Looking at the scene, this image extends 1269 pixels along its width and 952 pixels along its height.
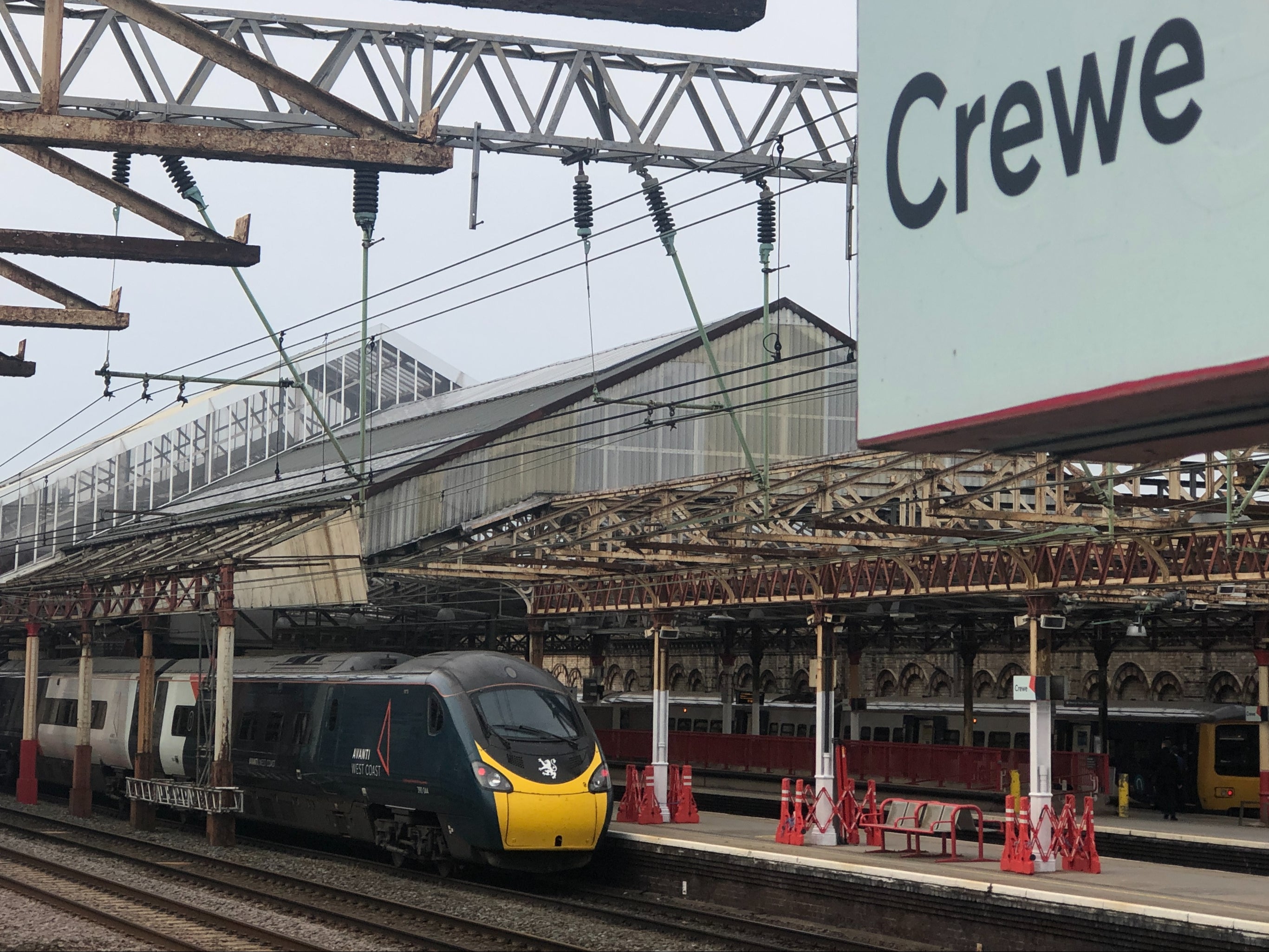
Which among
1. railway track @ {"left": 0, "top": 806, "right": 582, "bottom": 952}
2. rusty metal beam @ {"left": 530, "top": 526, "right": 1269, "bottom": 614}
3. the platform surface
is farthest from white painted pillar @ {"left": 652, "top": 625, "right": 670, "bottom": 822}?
railway track @ {"left": 0, "top": 806, "right": 582, "bottom": 952}

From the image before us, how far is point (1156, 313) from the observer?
525cm

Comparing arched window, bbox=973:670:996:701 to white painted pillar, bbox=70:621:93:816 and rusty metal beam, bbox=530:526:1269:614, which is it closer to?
rusty metal beam, bbox=530:526:1269:614

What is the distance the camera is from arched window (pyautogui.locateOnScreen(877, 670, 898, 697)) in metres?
56.5

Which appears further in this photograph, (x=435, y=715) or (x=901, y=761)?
(x=901, y=761)

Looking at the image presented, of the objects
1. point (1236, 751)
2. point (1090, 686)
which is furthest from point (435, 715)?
point (1090, 686)

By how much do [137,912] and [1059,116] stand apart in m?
16.4

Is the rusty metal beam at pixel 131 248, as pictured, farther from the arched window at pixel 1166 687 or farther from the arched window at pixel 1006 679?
the arched window at pixel 1006 679

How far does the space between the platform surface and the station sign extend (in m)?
10.0

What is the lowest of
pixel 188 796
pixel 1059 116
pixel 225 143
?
pixel 188 796

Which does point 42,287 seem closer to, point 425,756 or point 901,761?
point 425,756

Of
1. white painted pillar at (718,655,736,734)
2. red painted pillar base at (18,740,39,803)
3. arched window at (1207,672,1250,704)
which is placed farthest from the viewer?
arched window at (1207,672,1250,704)

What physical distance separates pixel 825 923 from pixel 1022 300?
566 inches

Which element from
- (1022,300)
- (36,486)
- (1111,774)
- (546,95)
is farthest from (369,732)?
(36,486)

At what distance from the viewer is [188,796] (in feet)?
87.4
